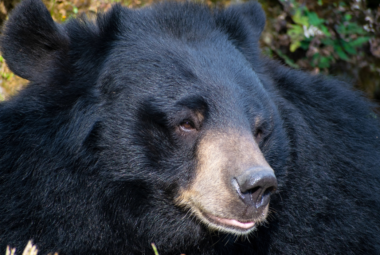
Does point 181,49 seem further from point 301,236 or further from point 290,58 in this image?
point 290,58

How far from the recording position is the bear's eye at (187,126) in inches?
111

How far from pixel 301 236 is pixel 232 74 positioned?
1358 mm

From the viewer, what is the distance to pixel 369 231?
12.1ft

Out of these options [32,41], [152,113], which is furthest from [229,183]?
[32,41]

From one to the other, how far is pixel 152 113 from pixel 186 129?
8.9 inches

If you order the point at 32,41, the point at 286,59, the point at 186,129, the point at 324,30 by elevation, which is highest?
the point at 32,41

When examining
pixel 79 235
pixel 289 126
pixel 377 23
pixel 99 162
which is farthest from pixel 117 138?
pixel 377 23

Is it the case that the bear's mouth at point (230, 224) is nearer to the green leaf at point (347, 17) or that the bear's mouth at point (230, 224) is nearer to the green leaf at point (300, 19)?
the green leaf at point (300, 19)

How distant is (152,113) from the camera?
2807 mm

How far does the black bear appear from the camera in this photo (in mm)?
2799

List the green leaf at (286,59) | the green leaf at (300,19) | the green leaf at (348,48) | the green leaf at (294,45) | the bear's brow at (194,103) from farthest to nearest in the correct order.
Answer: the green leaf at (348,48), the green leaf at (286,59), the green leaf at (300,19), the green leaf at (294,45), the bear's brow at (194,103)

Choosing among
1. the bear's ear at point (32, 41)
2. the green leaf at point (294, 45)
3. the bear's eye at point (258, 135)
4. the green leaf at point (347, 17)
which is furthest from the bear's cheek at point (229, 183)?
the green leaf at point (347, 17)

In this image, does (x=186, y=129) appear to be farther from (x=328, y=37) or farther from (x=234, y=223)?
(x=328, y=37)

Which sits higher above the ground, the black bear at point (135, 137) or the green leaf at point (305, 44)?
the black bear at point (135, 137)
